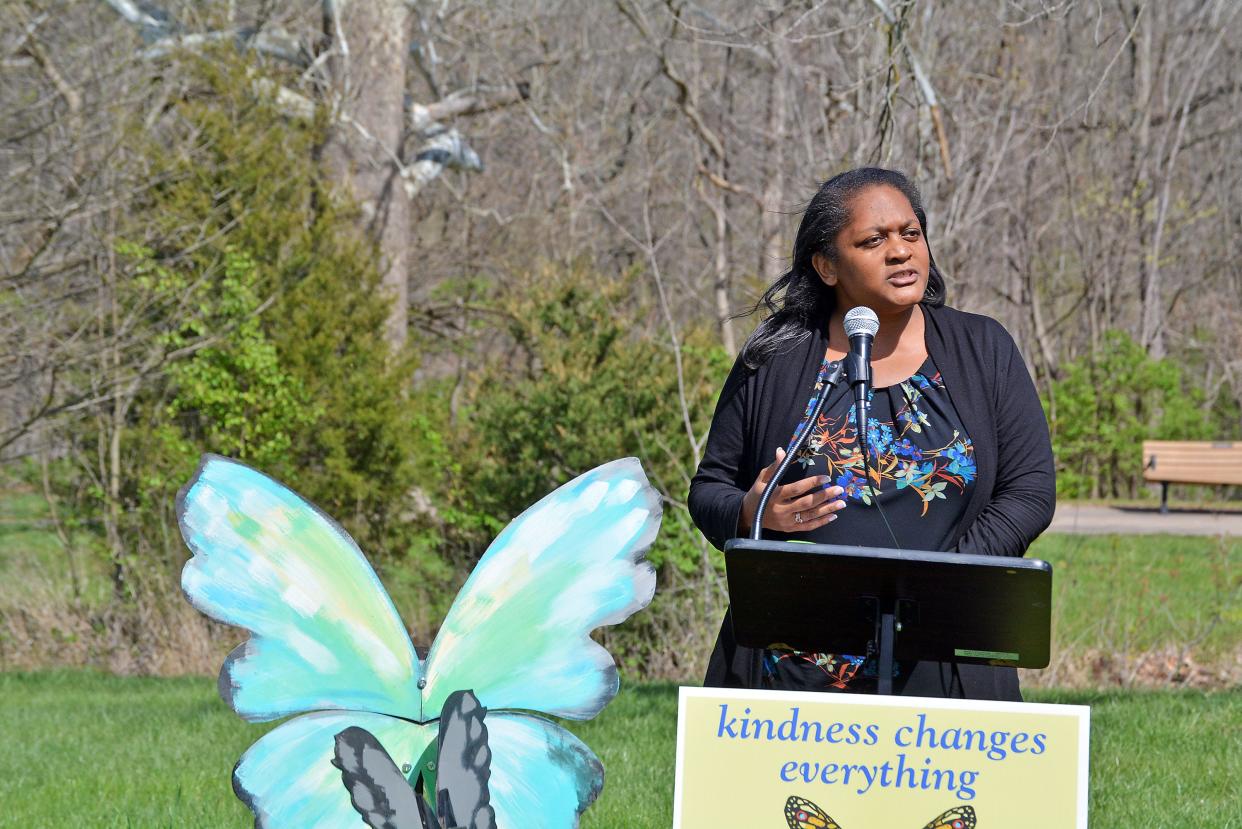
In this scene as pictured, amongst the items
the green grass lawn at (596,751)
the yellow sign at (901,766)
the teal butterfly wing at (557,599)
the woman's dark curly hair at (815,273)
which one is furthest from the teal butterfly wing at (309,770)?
the green grass lawn at (596,751)

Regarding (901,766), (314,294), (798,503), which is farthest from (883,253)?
(314,294)

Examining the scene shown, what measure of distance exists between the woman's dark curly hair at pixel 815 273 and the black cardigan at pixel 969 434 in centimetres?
4

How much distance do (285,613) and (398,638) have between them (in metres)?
0.20

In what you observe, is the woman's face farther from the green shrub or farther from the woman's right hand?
the green shrub

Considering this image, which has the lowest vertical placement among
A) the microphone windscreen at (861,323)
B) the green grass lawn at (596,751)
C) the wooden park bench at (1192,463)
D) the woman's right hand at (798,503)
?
the green grass lawn at (596,751)

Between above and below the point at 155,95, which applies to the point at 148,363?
below

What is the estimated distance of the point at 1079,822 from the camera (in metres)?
2.06

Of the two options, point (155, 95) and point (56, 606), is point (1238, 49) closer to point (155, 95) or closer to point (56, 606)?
point (155, 95)

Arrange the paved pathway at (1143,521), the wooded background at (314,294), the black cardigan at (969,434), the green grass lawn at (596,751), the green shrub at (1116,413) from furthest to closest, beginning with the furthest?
the green shrub at (1116,413) → the paved pathway at (1143,521) → the wooded background at (314,294) → the green grass lawn at (596,751) → the black cardigan at (969,434)

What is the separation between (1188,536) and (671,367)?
21.6 ft

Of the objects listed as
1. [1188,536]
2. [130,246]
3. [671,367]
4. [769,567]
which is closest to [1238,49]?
[1188,536]

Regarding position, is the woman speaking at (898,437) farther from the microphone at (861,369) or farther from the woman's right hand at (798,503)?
the microphone at (861,369)

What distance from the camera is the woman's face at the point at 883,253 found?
9.05 feet

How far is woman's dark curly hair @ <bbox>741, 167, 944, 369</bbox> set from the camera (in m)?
2.87
